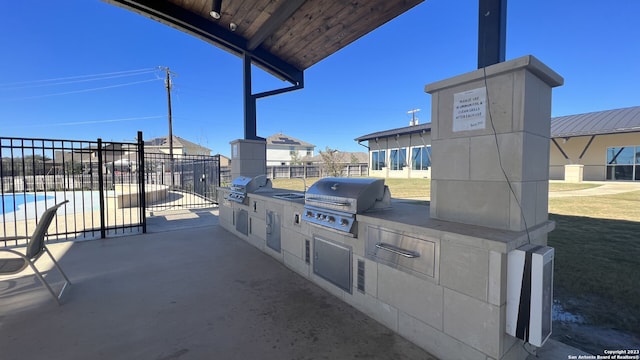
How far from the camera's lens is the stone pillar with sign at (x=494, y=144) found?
4.98ft

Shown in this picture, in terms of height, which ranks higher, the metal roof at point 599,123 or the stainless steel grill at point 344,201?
the metal roof at point 599,123

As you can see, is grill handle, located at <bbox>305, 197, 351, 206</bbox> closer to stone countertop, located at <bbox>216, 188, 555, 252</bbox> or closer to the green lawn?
stone countertop, located at <bbox>216, 188, 555, 252</bbox>

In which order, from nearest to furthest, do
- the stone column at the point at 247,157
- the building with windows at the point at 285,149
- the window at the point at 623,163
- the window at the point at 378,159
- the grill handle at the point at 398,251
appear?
the grill handle at the point at 398,251
the stone column at the point at 247,157
the window at the point at 623,163
the window at the point at 378,159
the building with windows at the point at 285,149

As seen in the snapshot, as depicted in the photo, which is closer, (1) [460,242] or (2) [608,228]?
(1) [460,242]

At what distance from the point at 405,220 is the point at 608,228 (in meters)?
5.63

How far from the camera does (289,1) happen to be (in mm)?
3529

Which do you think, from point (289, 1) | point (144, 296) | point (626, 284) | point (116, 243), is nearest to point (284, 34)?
point (289, 1)

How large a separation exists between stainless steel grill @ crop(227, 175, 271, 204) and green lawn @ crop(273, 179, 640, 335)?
3.99 metres

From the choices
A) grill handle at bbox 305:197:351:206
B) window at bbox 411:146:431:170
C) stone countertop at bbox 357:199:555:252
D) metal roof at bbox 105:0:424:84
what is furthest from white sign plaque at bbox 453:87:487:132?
window at bbox 411:146:431:170

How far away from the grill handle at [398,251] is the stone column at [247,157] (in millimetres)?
3726

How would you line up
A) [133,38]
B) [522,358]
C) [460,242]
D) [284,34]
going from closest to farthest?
1. [460,242]
2. [522,358]
3. [284,34]
4. [133,38]

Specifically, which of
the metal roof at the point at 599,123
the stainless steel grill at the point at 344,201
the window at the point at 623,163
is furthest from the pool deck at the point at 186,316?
the window at the point at 623,163

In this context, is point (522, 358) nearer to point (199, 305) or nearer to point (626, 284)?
point (626, 284)

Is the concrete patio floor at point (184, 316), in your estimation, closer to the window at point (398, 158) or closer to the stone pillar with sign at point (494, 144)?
the stone pillar with sign at point (494, 144)
